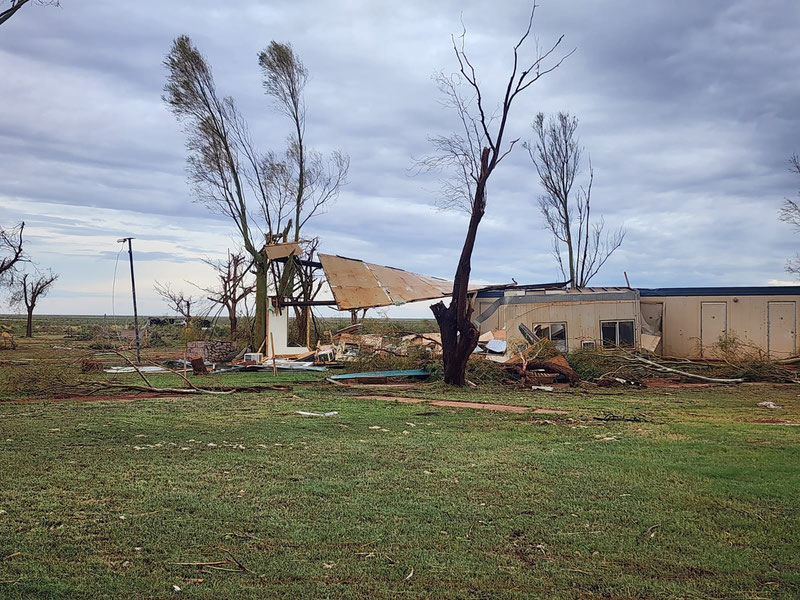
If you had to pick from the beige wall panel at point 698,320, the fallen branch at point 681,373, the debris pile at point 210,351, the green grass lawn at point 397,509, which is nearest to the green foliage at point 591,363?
the fallen branch at point 681,373

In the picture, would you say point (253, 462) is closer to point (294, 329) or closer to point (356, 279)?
point (356, 279)

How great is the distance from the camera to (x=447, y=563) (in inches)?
154

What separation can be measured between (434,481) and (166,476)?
239cm

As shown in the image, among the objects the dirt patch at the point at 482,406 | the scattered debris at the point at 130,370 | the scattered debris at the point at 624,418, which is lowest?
the scattered debris at the point at 130,370

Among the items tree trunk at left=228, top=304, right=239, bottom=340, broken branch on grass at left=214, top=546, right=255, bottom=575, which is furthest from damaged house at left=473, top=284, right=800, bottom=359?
broken branch on grass at left=214, top=546, right=255, bottom=575

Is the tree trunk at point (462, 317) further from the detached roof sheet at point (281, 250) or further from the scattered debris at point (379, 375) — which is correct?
the detached roof sheet at point (281, 250)

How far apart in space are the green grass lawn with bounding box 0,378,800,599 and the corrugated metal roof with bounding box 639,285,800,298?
14.9 m

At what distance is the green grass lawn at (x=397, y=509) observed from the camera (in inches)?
144

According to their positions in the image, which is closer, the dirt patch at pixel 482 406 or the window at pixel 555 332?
the dirt patch at pixel 482 406

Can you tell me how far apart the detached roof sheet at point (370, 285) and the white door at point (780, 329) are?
1139 centimetres

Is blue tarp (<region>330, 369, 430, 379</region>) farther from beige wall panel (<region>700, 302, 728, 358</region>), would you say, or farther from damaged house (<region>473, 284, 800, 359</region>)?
beige wall panel (<region>700, 302, 728, 358</region>)

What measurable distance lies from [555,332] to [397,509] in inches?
708

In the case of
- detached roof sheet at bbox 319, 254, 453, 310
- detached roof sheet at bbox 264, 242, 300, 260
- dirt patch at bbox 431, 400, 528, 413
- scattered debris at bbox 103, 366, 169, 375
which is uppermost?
detached roof sheet at bbox 264, 242, 300, 260

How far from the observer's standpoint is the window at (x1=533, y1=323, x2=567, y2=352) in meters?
22.0
